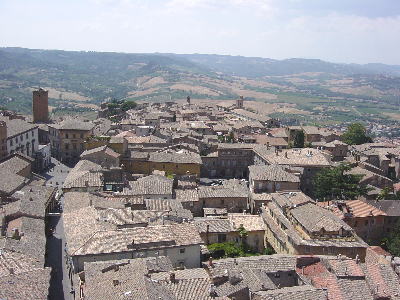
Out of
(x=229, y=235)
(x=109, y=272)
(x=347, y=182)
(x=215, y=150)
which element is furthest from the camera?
(x=215, y=150)

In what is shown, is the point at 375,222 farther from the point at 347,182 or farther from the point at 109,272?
the point at 109,272

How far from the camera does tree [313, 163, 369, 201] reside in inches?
2436

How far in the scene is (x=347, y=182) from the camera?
2473 inches

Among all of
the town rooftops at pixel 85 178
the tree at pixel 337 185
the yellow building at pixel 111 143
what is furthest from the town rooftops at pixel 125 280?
the tree at pixel 337 185

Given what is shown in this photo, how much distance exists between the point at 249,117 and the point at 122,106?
35.3 metres

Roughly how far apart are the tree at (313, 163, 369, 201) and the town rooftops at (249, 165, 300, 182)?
18.5ft

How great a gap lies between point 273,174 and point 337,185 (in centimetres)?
944

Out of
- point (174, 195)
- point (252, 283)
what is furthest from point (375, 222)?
point (252, 283)

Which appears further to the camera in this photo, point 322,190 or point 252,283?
point 322,190

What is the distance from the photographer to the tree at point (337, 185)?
61.9 m

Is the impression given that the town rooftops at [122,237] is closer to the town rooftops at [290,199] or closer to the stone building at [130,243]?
the stone building at [130,243]

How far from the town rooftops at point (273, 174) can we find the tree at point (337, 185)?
5.63 meters

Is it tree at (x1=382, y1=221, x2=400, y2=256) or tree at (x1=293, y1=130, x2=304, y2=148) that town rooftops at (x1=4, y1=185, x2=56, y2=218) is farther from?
tree at (x1=293, y1=130, x2=304, y2=148)

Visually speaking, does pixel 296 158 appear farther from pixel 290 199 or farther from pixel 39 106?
pixel 39 106
